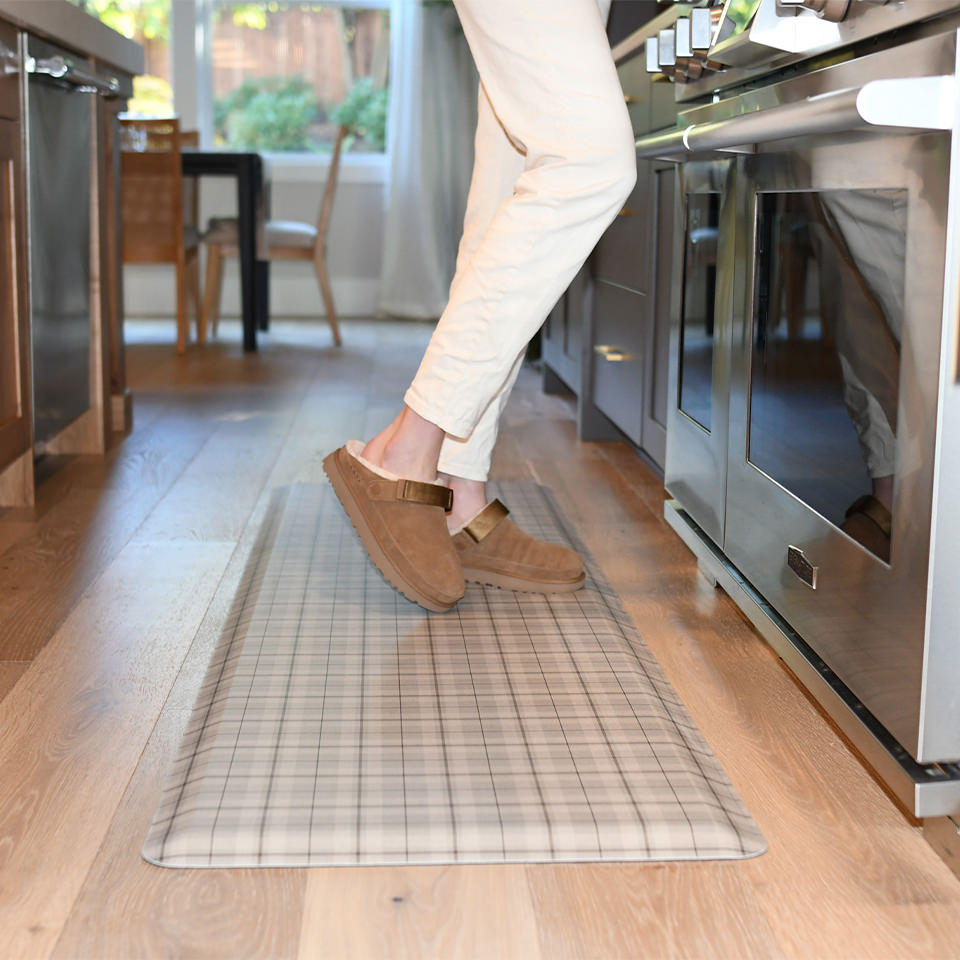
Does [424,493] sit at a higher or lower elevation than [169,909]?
higher

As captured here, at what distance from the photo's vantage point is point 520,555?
141 centimetres

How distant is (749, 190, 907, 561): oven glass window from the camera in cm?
88

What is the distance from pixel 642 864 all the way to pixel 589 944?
0.10 m

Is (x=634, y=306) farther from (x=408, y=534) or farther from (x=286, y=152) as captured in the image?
(x=286, y=152)

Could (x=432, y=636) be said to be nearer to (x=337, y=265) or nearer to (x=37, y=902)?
(x=37, y=902)

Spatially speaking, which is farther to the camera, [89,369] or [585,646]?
[89,369]

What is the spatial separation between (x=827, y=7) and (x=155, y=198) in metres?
3.54

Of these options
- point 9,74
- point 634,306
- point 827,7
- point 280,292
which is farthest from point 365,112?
point 827,7

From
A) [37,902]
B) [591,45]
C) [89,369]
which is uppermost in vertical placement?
[591,45]

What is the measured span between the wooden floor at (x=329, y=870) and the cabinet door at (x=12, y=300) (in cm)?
14

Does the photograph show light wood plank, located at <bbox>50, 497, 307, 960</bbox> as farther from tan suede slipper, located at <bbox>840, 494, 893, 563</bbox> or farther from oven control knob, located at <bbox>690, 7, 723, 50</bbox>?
oven control knob, located at <bbox>690, 7, 723, 50</bbox>

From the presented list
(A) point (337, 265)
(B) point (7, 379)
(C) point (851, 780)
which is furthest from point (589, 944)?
(A) point (337, 265)

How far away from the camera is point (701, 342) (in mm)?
1464

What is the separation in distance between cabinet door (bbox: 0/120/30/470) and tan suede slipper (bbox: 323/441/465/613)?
2.33 ft
